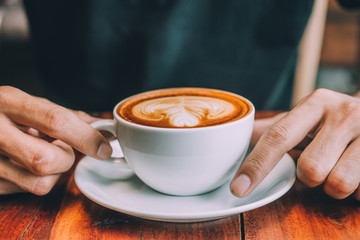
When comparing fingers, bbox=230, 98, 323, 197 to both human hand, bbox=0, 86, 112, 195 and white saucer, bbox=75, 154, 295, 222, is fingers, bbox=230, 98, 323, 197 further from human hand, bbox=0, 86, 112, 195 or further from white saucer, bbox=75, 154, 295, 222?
human hand, bbox=0, 86, 112, 195

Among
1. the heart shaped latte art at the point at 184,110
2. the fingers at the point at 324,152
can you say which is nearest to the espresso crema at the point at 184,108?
A: the heart shaped latte art at the point at 184,110

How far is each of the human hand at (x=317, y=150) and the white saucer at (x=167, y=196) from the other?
4cm

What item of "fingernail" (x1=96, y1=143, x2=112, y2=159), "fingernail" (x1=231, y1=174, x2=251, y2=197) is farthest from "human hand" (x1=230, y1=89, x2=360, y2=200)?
"fingernail" (x1=96, y1=143, x2=112, y2=159)

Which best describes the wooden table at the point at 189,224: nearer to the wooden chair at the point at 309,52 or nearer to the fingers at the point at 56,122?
the fingers at the point at 56,122

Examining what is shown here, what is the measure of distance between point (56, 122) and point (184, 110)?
22cm

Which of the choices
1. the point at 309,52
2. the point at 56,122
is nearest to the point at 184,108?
the point at 56,122

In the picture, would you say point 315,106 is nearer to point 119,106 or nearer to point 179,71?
point 119,106

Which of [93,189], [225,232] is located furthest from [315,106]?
[93,189]

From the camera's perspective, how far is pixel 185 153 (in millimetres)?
534

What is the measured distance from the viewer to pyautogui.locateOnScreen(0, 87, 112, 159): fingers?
59 cm

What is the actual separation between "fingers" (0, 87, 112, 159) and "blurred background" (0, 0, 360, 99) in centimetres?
156

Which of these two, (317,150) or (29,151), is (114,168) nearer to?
(29,151)

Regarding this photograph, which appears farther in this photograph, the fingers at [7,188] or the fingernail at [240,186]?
the fingers at [7,188]

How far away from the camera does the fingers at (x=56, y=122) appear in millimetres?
593
